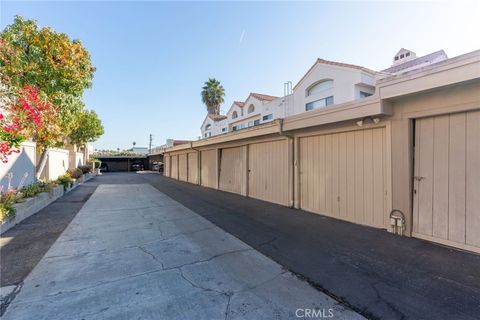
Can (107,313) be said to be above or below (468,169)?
below

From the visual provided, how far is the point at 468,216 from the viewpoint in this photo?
12.5 feet

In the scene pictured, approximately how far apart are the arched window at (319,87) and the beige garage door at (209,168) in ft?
26.9

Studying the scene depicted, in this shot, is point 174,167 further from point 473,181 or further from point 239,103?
point 473,181

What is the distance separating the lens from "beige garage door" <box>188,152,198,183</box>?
16.1 metres

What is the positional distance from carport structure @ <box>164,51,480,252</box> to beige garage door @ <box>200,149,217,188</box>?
236 inches

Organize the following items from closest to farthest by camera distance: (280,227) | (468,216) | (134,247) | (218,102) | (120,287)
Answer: (120,287)
(468,216)
(134,247)
(280,227)
(218,102)

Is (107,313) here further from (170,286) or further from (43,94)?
(43,94)

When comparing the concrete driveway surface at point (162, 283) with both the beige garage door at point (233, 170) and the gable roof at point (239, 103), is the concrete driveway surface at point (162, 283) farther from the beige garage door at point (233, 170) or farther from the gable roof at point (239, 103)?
the gable roof at point (239, 103)

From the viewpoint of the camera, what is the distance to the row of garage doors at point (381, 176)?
3.85 m

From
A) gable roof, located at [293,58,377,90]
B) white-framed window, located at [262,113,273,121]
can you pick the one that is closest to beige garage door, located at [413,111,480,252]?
gable roof, located at [293,58,377,90]

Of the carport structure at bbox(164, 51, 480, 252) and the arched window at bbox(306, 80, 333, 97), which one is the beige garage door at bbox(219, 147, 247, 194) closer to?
the carport structure at bbox(164, 51, 480, 252)

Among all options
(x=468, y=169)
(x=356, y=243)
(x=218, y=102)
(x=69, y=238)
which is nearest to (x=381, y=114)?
(x=468, y=169)

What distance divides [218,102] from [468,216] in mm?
31611

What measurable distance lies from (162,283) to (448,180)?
506 centimetres
